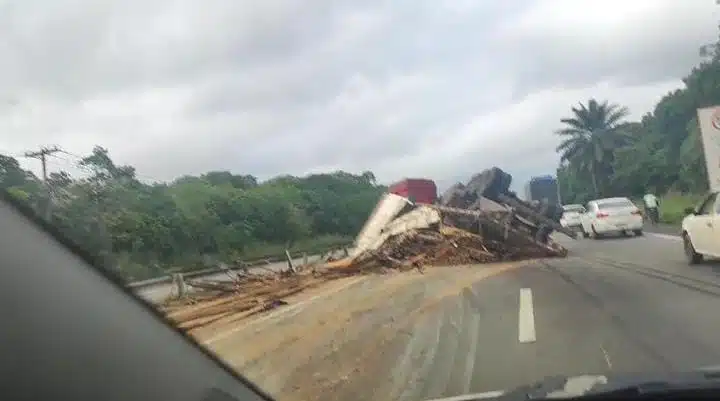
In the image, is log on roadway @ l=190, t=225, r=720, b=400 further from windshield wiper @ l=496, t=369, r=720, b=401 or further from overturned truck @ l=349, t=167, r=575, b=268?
windshield wiper @ l=496, t=369, r=720, b=401

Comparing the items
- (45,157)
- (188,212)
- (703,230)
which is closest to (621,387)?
(45,157)

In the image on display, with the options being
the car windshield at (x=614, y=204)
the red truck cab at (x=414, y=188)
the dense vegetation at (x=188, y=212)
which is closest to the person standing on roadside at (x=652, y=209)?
the car windshield at (x=614, y=204)

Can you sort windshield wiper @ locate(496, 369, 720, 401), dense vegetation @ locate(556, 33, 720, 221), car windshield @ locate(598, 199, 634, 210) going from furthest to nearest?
1. dense vegetation @ locate(556, 33, 720, 221)
2. car windshield @ locate(598, 199, 634, 210)
3. windshield wiper @ locate(496, 369, 720, 401)

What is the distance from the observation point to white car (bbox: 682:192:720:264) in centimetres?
1273

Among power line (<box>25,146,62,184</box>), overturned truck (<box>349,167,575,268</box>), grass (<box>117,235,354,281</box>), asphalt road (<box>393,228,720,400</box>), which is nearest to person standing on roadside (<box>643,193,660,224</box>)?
overturned truck (<box>349,167,575,268</box>)

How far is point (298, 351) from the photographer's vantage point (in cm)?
608

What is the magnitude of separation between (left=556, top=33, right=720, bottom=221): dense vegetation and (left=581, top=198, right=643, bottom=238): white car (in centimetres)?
1234

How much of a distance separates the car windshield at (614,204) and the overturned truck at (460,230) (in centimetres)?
915

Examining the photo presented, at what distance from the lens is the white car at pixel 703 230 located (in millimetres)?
12734

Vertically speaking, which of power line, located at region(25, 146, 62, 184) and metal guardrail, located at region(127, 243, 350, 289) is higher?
power line, located at region(25, 146, 62, 184)

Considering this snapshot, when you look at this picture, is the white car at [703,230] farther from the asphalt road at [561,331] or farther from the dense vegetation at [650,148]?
the dense vegetation at [650,148]

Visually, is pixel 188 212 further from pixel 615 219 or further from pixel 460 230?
pixel 615 219

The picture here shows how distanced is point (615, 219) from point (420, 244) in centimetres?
1336

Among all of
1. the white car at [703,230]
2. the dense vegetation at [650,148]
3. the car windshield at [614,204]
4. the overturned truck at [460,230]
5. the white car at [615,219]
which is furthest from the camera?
the dense vegetation at [650,148]
